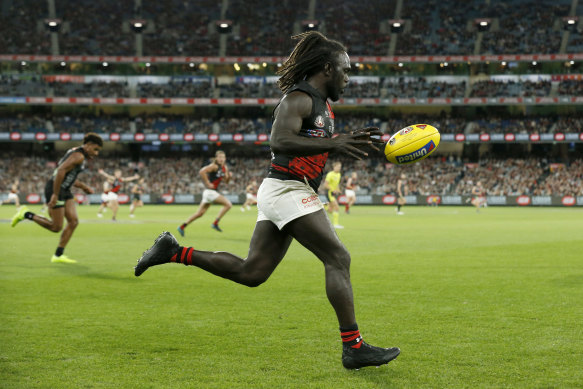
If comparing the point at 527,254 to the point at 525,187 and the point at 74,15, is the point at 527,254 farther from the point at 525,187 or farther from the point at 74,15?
the point at 74,15

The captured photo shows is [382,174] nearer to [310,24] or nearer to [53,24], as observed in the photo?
[310,24]

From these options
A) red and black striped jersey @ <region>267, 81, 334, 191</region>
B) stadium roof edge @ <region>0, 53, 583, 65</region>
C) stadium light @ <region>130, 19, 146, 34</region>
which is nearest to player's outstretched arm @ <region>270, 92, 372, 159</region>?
red and black striped jersey @ <region>267, 81, 334, 191</region>

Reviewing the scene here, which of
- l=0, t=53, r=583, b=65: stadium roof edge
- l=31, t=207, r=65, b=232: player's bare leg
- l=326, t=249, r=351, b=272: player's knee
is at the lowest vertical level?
l=31, t=207, r=65, b=232: player's bare leg

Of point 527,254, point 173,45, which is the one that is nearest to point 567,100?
point 173,45

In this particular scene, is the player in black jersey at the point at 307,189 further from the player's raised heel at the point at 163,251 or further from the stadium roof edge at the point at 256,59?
the stadium roof edge at the point at 256,59

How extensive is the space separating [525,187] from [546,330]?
54.8 meters

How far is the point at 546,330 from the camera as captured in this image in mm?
6508

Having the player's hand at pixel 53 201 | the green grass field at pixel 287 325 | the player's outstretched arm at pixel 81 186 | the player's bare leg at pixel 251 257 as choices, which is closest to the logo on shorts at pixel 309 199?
the player's bare leg at pixel 251 257

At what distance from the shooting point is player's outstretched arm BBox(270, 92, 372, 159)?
5.06 meters

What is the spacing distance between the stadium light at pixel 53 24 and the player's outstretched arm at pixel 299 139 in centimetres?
6791

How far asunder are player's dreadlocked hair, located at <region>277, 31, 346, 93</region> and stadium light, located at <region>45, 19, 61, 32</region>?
221ft

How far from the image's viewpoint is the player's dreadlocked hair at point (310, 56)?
5578 millimetres

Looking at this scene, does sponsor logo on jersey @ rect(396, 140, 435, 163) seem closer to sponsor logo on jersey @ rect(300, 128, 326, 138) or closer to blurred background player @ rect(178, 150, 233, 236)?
sponsor logo on jersey @ rect(300, 128, 326, 138)

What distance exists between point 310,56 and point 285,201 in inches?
52.2
